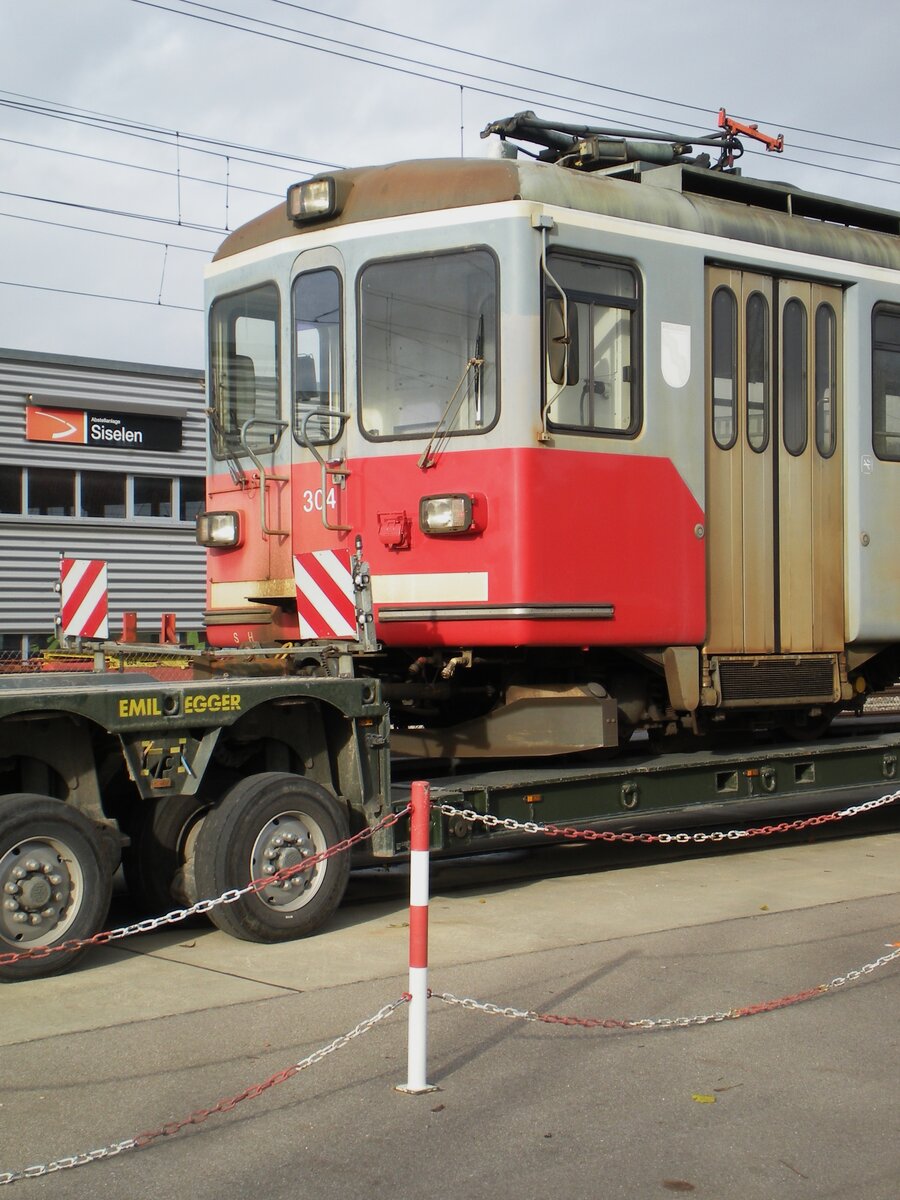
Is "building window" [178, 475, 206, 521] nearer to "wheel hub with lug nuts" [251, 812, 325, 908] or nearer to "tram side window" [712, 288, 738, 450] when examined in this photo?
"tram side window" [712, 288, 738, 450]

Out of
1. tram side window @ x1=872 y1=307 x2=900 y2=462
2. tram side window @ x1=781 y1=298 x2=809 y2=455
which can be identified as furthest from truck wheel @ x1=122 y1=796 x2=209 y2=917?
tram side window @ x1=872 y1=307 x2=900 y2=462

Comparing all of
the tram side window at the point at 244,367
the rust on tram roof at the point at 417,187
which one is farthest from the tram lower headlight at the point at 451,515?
the rust on tram roof at the point at 417,187

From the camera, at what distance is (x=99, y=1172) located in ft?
14.9

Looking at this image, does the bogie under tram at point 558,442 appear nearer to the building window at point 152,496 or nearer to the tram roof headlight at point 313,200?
the tram roof headlight at point 313,200

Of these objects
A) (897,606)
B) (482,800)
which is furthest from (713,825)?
(482,800)

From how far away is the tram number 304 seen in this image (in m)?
9.23

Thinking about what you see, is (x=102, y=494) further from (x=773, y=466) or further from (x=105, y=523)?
(x=773, y=466)

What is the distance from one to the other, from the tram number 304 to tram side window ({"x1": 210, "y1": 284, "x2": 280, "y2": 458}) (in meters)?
0.53

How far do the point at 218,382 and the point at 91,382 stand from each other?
60.3ft

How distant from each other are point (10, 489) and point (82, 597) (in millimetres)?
17260

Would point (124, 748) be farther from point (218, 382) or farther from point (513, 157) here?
point (513, 157)

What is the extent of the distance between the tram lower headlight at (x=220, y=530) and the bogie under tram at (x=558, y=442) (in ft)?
0.09

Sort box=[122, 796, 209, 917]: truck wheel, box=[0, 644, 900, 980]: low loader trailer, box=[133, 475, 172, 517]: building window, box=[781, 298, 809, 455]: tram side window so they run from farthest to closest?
box=[133, 475, 172, 517]: building window < box=[781, 298, 809, 455]: tram side window < box=[122, 796, 209, 917]: truck wheel < box=[0, 644, 900, 980]: low loader trailer

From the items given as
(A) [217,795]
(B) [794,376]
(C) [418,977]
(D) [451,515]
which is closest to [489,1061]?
(C) [418,977]
